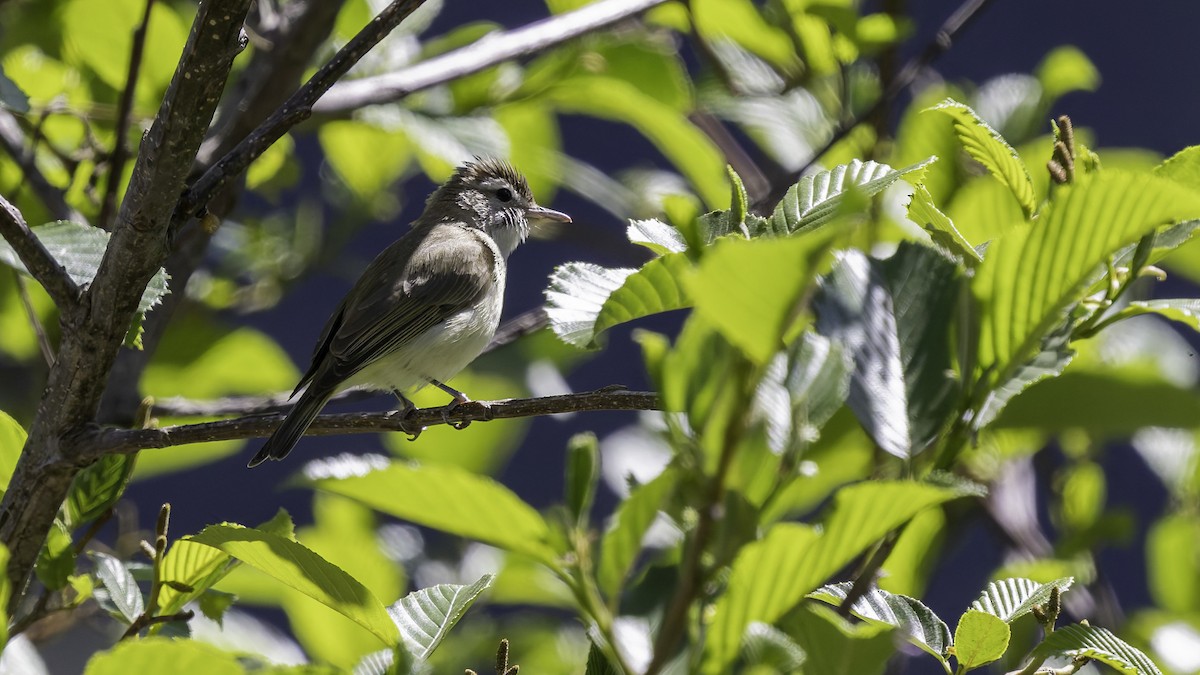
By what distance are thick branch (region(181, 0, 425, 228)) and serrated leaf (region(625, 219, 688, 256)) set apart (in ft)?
1.35

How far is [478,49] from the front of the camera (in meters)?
2.89

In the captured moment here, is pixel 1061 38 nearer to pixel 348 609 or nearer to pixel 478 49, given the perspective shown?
pixel 478 49

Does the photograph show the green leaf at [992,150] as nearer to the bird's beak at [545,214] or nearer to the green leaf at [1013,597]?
the green leaf at [1013,597]

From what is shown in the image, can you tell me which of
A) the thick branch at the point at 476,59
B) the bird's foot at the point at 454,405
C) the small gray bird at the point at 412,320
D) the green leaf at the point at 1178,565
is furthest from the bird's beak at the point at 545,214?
the green leaf at the point at 1178,565

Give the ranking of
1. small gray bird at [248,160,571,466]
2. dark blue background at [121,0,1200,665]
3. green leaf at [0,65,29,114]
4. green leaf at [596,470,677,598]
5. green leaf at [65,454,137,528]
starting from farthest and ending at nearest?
dark blue background at [121,0,1200,665] → small gray bird at [248,160,571,466] → green leaf at [0,65,29,114] → green leaf at [65,454,137,528] → green leaf at [596,470,677,598]

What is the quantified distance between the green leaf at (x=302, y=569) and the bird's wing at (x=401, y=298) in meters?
1.92

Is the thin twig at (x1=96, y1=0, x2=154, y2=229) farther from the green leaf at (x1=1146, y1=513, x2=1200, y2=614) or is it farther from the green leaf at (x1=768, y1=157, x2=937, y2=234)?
the green leaf at (x1=1146, y1=513, x2=1200, y2=614)

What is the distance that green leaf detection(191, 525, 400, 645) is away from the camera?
1.22m

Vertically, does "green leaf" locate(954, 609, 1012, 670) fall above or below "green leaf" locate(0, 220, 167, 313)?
below

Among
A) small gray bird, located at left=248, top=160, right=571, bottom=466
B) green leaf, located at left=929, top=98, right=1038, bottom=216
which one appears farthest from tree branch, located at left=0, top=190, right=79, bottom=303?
small gray bird, located at left=248, top=160, right=571, bottom=466

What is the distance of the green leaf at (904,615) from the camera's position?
1.29 meters

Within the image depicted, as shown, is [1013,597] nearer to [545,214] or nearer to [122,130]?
[122,130]

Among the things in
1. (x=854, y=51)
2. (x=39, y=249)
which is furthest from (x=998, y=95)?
(x=39, y=249)

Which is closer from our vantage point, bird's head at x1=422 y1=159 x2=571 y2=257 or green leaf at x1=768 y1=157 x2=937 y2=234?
green leaf at x1=768 y1=157 x2=937 y2=234
